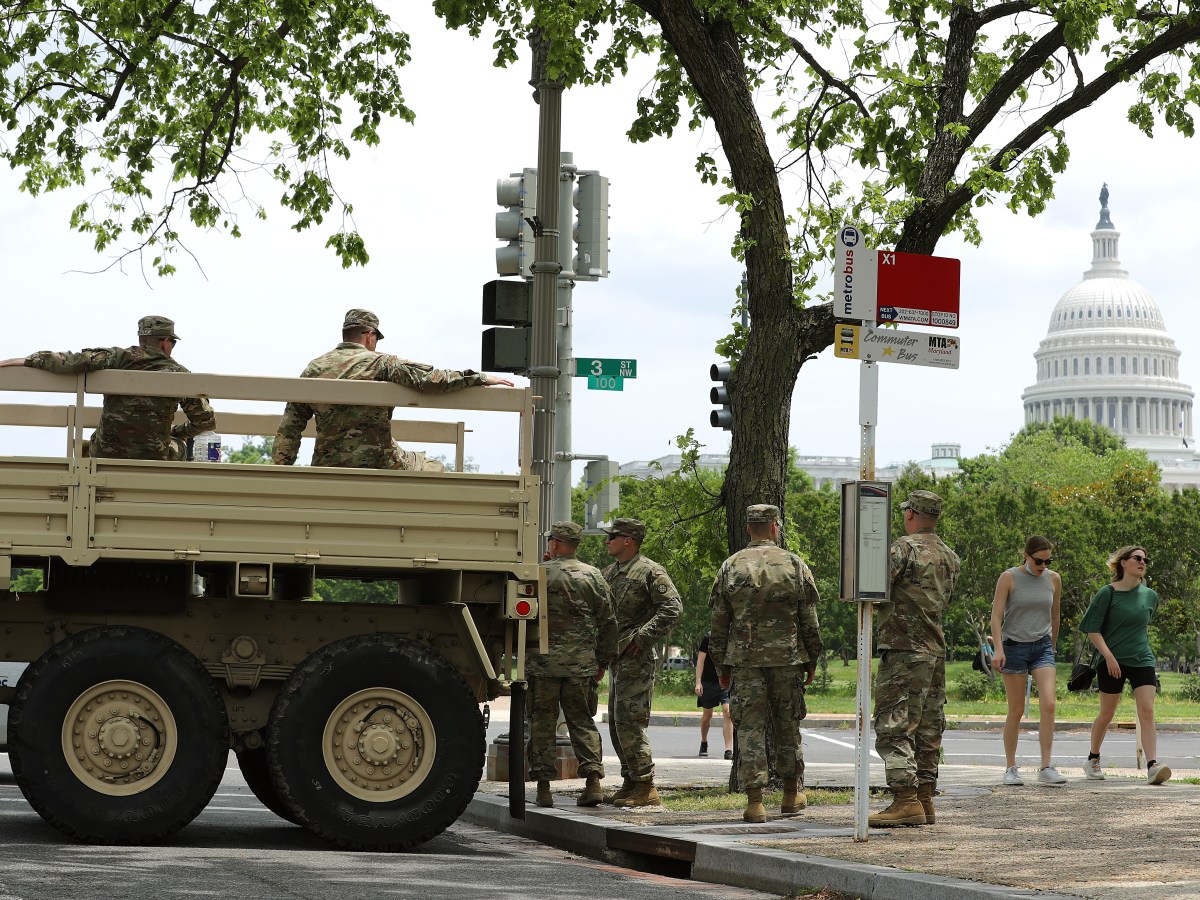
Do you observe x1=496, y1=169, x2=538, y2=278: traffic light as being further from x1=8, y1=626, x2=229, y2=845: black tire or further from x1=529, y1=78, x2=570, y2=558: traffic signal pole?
x1=8, y1=626, x2=229, y2=845: black tire

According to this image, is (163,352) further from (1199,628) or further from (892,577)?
(1199,628)

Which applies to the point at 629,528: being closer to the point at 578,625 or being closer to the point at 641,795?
the point at 578,625

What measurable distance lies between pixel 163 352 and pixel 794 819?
455 centimetres

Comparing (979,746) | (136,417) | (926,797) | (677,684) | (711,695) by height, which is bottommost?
(677,684)

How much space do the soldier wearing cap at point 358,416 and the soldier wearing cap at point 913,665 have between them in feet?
8.49

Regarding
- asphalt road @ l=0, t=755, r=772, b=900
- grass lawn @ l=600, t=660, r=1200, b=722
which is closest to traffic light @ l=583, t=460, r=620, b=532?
asphalt road @ l=0, t=755, r=772, b=900

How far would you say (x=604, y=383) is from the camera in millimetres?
13844

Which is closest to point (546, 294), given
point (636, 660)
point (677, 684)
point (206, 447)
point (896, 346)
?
point (636, 660)

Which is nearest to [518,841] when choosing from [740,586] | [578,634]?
[578,634]

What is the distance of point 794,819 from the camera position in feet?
33.8

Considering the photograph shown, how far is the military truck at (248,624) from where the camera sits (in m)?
8.80

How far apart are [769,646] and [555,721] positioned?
5.58ft

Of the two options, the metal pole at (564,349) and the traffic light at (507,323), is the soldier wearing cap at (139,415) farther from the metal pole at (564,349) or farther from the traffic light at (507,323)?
the metal pole at (564,349)

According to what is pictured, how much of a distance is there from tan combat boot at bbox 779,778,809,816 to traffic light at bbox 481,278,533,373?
3983mm
